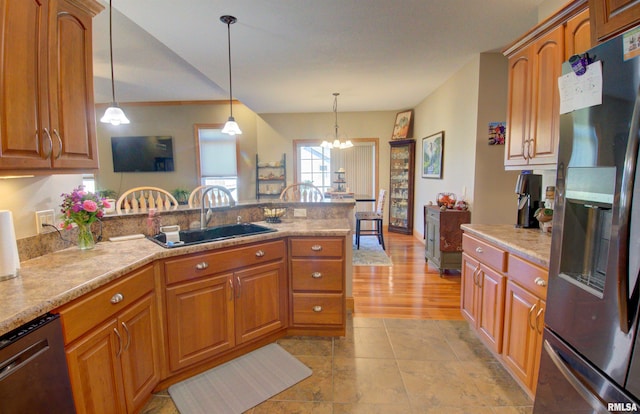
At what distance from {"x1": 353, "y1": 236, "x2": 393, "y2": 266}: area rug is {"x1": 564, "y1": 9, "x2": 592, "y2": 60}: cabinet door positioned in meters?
3.09

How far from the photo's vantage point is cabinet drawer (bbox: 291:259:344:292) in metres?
2.29

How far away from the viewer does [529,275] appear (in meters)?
1.64

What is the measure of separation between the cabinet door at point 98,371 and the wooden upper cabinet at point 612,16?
93.6 inches

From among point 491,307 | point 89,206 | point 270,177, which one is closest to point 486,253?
point 491,307

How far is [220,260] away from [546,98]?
2.36 metres

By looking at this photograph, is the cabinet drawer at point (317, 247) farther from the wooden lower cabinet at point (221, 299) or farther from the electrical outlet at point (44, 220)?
the electrical outlet at point (44, 220)

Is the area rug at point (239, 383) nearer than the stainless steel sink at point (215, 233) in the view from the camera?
Yes

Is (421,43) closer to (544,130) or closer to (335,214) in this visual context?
(544,130)

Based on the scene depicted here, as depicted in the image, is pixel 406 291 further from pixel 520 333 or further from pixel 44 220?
pixel 44 220

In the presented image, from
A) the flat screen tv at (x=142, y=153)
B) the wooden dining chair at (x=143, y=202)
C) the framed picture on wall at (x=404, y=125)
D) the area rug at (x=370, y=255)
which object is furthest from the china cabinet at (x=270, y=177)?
the wooden dining chair at (x=143, y=202)

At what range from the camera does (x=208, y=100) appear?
6.41 meters

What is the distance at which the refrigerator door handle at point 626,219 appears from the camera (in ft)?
2.93

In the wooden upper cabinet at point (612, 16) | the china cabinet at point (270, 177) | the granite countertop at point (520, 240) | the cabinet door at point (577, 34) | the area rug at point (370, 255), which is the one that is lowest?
the area rug at point (370, 255)

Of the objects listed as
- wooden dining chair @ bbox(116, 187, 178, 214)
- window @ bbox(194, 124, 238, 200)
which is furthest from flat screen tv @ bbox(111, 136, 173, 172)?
wooden dining chair @ bbox(116, 187, 178, 214)
